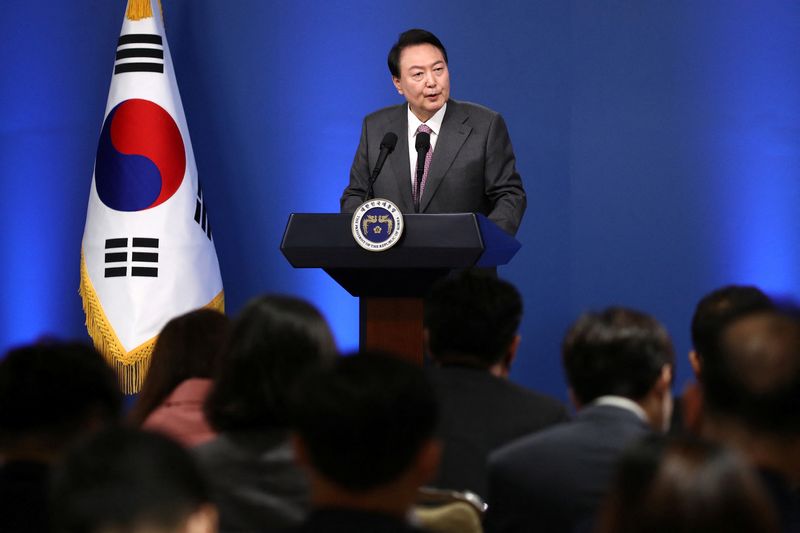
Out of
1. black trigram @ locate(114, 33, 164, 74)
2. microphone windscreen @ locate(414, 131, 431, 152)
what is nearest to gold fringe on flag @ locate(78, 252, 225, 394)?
black trigram @ locate(114, 33, 164, 74)

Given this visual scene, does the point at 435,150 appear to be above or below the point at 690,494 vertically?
above

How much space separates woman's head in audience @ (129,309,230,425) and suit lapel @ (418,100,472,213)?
4.86 feet

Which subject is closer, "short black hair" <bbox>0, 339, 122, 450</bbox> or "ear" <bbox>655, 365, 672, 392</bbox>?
"short black hair" <bbox>0, 339, 122, 450</bbox>

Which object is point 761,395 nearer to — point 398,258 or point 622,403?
point 622,403

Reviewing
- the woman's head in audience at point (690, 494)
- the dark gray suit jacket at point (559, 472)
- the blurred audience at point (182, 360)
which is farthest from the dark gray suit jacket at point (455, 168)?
the woman's head in audience at point (690, 494)

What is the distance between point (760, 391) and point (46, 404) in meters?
0.97

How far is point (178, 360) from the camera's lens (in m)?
2.32

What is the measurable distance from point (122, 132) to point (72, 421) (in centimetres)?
338

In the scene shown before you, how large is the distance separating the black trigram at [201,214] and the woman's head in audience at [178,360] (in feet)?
8.30

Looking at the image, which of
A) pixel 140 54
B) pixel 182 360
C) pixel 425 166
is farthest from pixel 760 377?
pixel 140 54

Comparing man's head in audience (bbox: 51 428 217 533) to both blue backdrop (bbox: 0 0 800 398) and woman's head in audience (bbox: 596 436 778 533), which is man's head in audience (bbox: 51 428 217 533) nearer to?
woman's head in audience (bbox: 596 436 778 533)

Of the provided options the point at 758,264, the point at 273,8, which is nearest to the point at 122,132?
the point at 273,8

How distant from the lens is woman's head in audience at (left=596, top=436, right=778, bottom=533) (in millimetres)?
926

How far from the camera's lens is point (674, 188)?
16.7 feet
